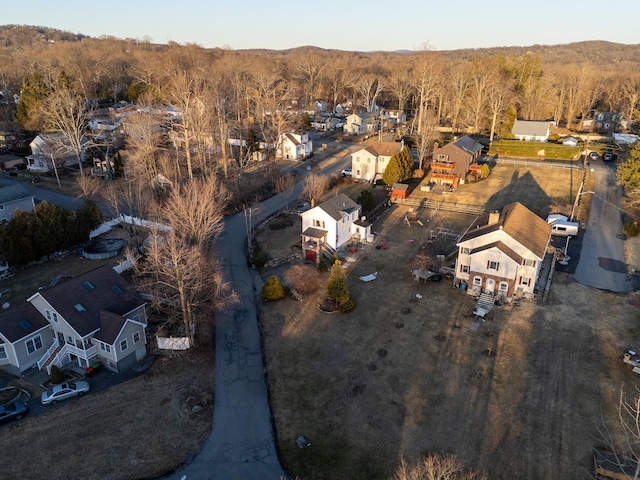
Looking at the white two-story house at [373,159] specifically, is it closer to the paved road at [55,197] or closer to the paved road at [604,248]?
the paved road at [604,248]

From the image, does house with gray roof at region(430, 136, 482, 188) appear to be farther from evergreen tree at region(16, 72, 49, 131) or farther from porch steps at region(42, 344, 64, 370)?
evergreen tree at region(16, 72, 49, 131)

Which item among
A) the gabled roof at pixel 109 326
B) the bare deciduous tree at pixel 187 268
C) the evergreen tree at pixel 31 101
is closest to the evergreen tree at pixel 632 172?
the bare deciduous tree at pixel 187 268

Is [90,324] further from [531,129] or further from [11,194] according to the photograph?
[531,129]

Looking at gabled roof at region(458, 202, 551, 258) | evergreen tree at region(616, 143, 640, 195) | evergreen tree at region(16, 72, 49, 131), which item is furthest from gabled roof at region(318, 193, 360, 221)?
evergreen tree at region(16, 72, 49, 131)

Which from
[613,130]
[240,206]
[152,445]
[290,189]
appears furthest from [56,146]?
[613,130]

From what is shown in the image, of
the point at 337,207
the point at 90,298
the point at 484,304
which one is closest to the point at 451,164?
the point at 337,207

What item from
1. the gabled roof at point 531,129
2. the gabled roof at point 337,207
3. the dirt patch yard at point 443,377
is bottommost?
the dirt patch yard at point 443,377
